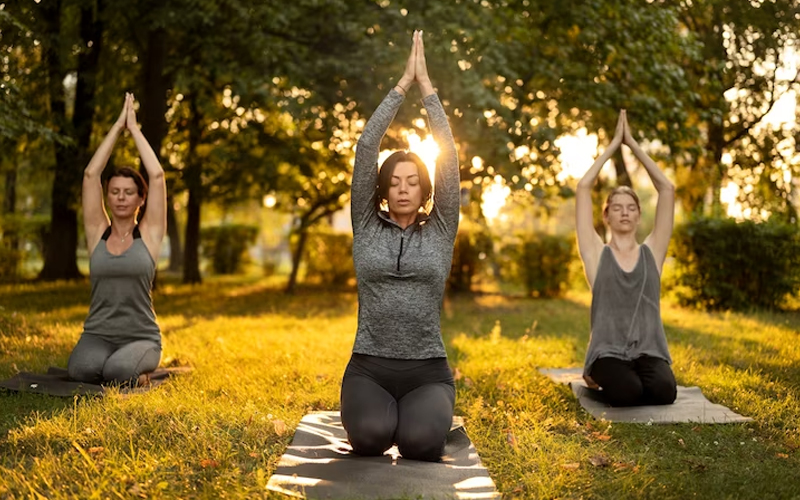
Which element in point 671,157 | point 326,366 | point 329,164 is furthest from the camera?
point 329,164

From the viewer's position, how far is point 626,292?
5.68 metres

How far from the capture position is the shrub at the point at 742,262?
1241cm

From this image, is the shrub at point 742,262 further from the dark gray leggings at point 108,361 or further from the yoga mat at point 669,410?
the dark gray leggings at point 108,361

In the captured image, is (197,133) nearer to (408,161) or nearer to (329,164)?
(329,164)

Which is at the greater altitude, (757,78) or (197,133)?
(757,78)

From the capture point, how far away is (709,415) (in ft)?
17.2

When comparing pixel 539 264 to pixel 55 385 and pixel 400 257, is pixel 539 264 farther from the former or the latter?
pixel 400 257

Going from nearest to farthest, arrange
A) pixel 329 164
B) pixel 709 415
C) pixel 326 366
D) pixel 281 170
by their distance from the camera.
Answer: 1. pixel 709 415
2. pixel 326 366
3. pixel 329 164
4. pixel 281 170

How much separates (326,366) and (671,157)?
7.18 m

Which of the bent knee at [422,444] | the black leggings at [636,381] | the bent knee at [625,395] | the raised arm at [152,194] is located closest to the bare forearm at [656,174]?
the black leggings at [636,381]

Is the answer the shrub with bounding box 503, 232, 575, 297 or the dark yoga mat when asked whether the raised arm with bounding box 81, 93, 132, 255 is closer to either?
the dark yoga mat

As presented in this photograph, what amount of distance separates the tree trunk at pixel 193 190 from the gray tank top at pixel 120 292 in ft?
28.5

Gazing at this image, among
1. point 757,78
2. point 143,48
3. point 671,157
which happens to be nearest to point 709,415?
point 671,157

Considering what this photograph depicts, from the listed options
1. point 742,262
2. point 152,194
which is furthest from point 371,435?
point 742,262
